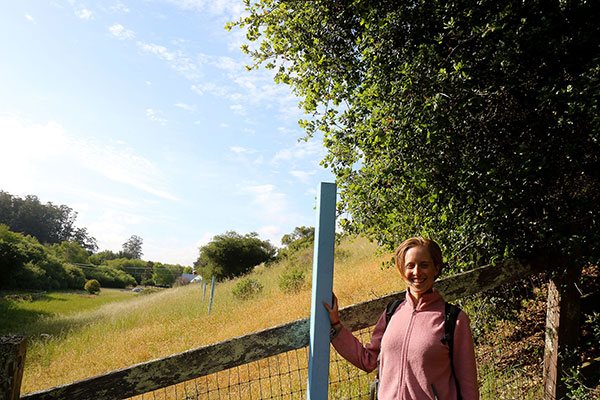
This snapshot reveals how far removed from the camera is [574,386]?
11.9ft

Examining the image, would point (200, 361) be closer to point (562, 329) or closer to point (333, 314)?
point (333, 314)

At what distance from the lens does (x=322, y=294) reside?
2.16 metres

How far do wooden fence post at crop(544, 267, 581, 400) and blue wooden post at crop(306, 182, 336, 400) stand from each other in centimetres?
274

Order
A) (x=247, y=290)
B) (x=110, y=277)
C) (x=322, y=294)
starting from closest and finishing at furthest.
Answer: (x=322, y=294) → (x=247, y=290) → (x=110, y=277)

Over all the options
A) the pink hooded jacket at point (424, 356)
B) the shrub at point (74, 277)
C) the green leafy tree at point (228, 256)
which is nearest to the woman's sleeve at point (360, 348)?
the pink hooded jacket at point (424, 356)

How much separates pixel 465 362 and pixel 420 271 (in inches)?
18.2

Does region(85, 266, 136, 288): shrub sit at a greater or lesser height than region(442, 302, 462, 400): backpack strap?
greater

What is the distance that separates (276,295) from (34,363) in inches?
269

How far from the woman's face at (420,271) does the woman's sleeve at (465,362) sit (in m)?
0.23

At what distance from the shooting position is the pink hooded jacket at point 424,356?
1.77 metres

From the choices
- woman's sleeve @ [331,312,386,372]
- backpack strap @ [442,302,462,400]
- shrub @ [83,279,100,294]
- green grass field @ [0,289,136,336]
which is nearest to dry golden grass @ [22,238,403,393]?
woman's sleeve @ [331,312,386,372]

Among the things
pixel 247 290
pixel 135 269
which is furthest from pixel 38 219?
pixel 247 290

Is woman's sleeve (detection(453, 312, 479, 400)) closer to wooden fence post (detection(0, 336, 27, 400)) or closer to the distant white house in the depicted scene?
wooden fence post (detection(0, 336, 27, 400))

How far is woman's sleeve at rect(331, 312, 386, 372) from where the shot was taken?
83.8 inches
